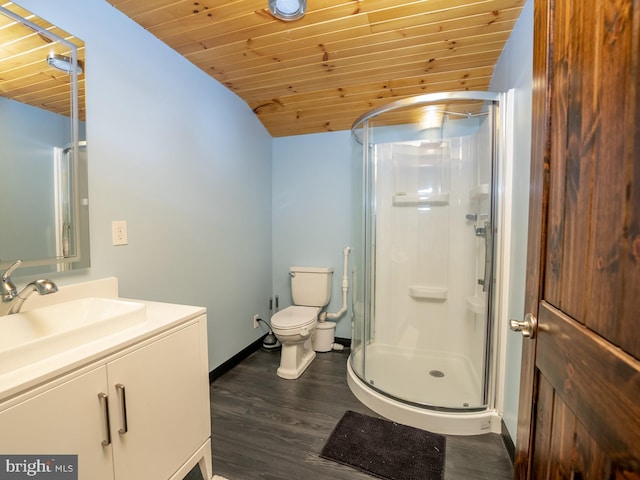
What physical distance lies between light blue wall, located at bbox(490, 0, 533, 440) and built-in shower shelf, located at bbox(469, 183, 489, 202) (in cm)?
28

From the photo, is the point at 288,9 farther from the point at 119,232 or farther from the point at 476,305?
the point at 476,305

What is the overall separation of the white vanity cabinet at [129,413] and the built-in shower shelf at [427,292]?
1745 mm

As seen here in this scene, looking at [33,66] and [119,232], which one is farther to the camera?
[119,232]

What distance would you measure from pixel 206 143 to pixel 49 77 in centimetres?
87

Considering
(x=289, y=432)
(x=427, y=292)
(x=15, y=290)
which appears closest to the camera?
(x=15, y=290)

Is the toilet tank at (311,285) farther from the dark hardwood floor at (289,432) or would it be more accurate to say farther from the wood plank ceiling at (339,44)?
the wood plank ceiling at (339,44)

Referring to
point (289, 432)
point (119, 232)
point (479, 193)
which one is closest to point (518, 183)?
point (479, 193)

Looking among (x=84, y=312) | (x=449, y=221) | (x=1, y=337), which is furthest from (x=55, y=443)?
(x=449, y=221)

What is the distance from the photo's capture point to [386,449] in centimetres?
Result: 151

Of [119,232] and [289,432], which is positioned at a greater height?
[119,232]

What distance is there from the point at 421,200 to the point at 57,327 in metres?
2.34

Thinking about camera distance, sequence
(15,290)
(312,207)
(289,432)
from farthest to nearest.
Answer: (312,207)
(289,432)
(15,290)

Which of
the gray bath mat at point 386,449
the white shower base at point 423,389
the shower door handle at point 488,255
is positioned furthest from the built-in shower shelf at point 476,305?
the gray bath mat at point 386,449

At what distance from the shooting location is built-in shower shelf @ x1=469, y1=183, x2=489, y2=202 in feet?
5.99
